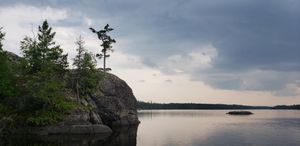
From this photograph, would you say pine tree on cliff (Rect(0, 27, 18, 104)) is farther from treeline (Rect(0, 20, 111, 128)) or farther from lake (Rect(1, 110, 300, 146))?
lake (Rect(1, 110, 300, 146))

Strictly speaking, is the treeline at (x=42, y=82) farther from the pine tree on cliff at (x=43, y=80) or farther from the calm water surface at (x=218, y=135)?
the calm water surface at (x=218, y=135)

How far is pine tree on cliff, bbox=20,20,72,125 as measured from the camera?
2662 inches

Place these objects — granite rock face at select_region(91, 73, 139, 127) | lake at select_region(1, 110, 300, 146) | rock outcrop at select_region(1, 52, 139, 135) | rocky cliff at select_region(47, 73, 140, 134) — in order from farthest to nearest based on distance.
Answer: granite rock face at select_region(91, 73, 139, 127) < rocky cliff at select_region(47, 73, 140, 134) < rock outcrop at select_region(1, 52, 139, 135) < lake at select_region(1, 110, 300, 146)

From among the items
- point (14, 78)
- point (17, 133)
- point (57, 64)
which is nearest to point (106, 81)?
point (57, 64)

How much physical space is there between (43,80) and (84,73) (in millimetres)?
12250

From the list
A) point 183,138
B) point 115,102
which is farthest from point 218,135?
point 115,102

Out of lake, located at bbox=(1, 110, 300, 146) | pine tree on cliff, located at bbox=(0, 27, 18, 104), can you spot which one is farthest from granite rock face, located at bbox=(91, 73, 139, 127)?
pine tree on cliff, located at bbox=(0, 27, 18, 104)

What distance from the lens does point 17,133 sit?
6203cm

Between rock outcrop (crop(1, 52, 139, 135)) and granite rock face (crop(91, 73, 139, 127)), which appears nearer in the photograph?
rock outcrop (crop(1, 52, 139, 135))

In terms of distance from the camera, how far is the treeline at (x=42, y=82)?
6738cm

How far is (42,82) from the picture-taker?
231 feet

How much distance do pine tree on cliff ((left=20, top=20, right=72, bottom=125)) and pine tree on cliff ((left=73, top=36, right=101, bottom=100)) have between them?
3.56 meters

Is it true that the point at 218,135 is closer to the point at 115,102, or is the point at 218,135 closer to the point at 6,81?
the point at 115,102

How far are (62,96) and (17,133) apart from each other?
14.1 metres
